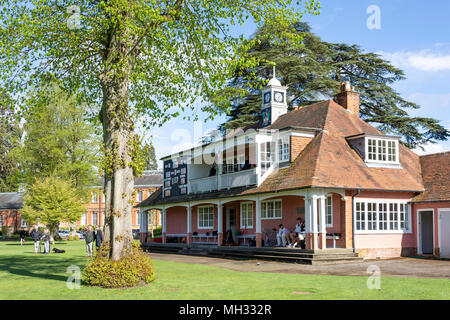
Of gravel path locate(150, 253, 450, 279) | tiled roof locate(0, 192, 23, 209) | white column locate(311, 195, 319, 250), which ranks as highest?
tiled roof locate(0, 192, 23, 209)

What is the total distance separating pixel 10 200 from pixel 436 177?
198 ft

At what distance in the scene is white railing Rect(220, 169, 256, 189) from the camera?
2464cm

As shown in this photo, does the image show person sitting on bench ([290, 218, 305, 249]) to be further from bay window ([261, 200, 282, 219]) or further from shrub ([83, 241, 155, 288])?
shrub ([83, 241, 155, 288])

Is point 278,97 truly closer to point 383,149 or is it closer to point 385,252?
point 383,149

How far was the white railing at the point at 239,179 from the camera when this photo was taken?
80.8 feet

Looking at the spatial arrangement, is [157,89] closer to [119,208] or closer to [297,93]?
[119,208]

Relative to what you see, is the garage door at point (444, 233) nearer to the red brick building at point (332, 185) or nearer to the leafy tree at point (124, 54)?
the red brick building at point (332, 185)

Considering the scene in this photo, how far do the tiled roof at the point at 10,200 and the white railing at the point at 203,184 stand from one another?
43.5 metres

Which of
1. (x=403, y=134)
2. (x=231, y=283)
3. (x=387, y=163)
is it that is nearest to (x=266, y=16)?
(x=231, y=283)

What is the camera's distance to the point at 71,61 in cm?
1625

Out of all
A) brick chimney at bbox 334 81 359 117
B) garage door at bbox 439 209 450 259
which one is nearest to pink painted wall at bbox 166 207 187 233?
brick chimney at bbox 334 81 359 117

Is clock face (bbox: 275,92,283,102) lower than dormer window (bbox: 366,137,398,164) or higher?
higher

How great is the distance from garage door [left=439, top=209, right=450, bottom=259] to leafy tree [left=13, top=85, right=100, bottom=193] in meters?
32.6
